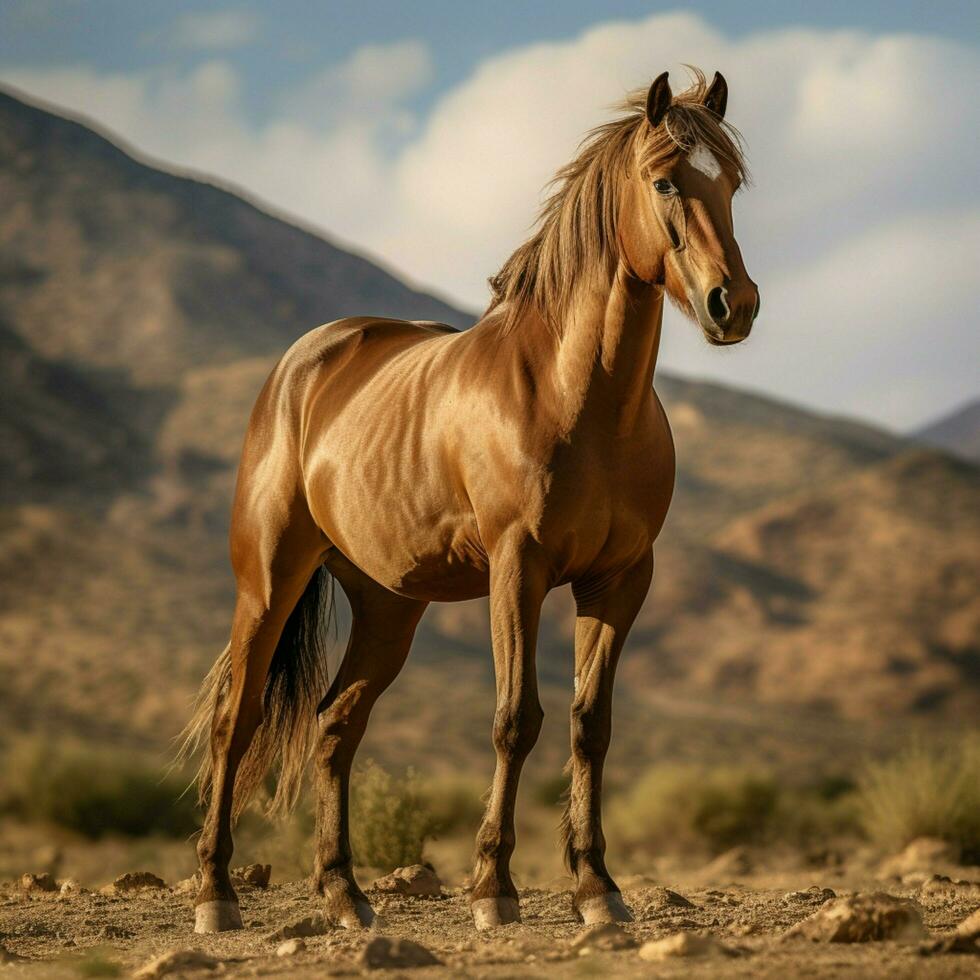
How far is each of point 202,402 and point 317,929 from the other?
37.6 m

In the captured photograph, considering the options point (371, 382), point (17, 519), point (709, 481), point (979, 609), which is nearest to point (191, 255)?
point (17, 519)

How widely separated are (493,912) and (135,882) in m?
3.73

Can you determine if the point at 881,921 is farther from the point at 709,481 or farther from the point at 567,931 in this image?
the point at 709,481

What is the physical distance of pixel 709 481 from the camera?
46.2 m

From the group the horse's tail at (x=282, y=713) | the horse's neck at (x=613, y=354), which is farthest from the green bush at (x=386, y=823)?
the horse's neck at (x=613, y=354)

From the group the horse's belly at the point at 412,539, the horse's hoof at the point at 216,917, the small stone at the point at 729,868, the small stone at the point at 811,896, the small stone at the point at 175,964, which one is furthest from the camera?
the small stone at the point at 729,868

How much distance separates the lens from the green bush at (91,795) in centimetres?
1847

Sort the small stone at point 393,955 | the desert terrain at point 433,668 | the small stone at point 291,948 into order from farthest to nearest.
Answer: the desert terrain at point 433,668 < the small stone at point 291,948 < the small stone at point 393,955

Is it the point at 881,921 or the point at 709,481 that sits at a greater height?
the point at 709,481

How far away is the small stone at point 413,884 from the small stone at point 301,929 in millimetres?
1680

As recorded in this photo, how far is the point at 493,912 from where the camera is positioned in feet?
17.0

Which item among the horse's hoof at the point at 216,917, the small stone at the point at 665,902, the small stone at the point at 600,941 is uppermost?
the small stone at the point at 600,941

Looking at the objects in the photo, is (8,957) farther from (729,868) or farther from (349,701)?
(729,868)

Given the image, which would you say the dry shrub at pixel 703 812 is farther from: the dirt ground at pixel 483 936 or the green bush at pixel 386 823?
the green bush at pixel 386 823
